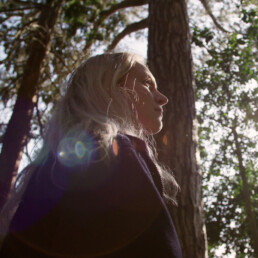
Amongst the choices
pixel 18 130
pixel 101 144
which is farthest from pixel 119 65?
pixel 18 130

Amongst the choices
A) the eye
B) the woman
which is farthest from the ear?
the woman

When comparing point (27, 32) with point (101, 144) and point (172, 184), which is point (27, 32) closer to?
point (172, 184)

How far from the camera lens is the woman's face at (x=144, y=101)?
1.84 meters

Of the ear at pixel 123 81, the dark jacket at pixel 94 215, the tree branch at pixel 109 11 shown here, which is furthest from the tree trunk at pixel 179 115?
the tree branch at pixel 109 11

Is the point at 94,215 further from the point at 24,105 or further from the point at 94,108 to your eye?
the point at 24,105

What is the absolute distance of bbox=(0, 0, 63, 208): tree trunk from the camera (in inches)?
287

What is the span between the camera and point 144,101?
73.5 inches

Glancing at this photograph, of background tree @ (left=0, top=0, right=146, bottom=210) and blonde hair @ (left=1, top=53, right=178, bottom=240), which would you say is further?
background tree @ (left=0, top=0, right=146, bottom=210)

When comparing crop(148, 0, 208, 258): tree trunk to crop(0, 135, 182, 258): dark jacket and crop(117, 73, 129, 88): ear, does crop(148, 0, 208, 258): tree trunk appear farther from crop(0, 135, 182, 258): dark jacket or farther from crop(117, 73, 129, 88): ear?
crop(0, 135, 182, 258): dark jacket

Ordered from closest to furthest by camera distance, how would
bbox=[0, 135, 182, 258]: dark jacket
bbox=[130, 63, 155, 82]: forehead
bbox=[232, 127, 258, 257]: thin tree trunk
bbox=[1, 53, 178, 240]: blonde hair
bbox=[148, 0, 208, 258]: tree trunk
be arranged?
bbox=[0, 135, 182, 258]: dark jacket < bbox=[1, 53, 178, 240]: blonde hair < bbox=[130, 63, 155, 82]: forehead < bbox=[148, 0, 208, 258]: tree trunk < bbox=[232, 127, 258, 257]: thin tree trunk

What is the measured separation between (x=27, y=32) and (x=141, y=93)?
6.84 meters

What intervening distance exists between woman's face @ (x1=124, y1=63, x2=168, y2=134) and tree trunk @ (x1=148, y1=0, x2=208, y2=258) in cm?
89

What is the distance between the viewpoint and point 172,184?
218cm

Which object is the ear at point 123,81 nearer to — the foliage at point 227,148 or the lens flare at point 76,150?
the lens flare at point 76,150
